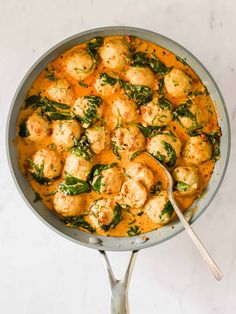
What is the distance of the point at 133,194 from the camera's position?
112 inches

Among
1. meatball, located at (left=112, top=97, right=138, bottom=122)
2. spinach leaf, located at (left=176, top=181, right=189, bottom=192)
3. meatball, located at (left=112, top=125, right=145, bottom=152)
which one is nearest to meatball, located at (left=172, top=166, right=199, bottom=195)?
spinach leaf, located at (left=176, top=181, right=189, bottom=192)

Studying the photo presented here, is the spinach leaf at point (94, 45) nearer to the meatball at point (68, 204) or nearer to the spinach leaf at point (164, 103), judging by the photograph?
the spinach leaf at point (164, 103)

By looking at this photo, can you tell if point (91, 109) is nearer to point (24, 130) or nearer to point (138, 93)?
point (138, 93)

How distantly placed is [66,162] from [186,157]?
59cm

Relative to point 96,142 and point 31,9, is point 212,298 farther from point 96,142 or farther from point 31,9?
point 31,9

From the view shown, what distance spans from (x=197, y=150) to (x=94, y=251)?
822mm

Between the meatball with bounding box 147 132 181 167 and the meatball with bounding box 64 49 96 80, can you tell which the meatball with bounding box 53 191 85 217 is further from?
the meatball with bounding box 64 49 96 80

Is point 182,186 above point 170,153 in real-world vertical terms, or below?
below

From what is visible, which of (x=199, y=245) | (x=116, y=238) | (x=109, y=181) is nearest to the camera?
(x=199, y=245)

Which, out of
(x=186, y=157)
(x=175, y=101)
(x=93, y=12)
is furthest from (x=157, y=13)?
(x=186, y=157)

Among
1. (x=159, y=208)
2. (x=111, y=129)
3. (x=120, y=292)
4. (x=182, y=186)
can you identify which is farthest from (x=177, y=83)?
(x=120, y=292)

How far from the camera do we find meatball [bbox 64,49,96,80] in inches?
110

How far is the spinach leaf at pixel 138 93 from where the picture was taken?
2.83 meters

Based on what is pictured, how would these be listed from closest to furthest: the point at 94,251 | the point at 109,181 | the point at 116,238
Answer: the point at 109,181, the point at 116,238, the point at 94,251
